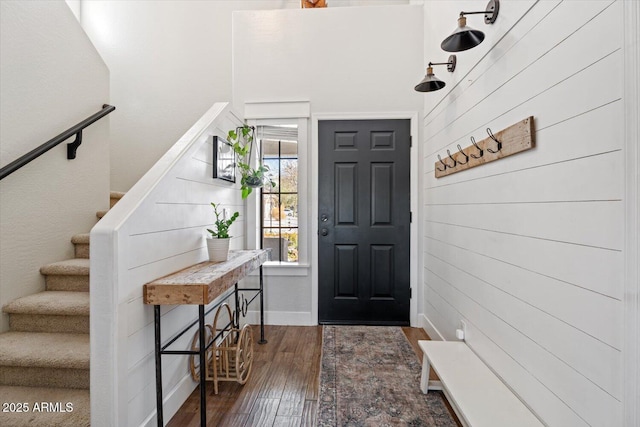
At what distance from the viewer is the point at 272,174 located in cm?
352

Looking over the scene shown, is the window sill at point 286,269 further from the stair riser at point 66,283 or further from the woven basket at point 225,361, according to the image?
the stair riser at point 66,283

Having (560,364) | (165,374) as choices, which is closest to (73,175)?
(165,374)

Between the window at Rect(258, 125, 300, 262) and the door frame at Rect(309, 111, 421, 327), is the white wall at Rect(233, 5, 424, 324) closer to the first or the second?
the door frame at Rect(309, 111, 421, 327)

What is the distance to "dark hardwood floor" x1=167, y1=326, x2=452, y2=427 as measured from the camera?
1894mm

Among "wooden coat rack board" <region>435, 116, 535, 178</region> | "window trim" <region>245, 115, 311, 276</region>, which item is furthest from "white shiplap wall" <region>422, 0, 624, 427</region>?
"window trim" <region>245, 115, 311, 276</region>

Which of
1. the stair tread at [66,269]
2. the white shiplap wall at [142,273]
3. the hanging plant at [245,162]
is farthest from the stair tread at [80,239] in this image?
the hanging plant at [245,162]

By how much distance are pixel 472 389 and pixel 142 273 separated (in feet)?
5.69

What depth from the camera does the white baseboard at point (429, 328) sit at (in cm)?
286

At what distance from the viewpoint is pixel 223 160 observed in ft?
8.80

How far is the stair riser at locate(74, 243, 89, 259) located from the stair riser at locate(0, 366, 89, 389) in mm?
904

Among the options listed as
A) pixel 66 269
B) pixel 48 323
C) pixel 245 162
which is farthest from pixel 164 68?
pixel 48 323

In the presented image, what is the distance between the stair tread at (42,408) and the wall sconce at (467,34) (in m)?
2.64

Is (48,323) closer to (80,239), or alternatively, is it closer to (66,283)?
(66,283)

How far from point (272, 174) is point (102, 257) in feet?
7.39
